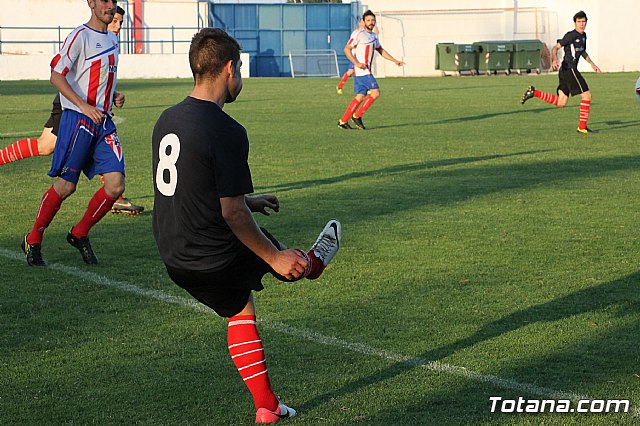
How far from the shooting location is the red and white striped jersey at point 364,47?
827 inches

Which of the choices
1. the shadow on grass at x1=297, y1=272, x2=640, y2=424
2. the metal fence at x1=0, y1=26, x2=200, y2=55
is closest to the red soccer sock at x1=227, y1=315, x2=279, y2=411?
the shadow on grass at x1=297, y1=272, x2=640, y2=424

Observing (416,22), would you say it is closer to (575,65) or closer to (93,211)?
(575,65)

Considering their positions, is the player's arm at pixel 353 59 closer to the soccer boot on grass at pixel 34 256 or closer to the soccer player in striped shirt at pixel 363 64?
the soccer player in striped shirt at pixel 363 64

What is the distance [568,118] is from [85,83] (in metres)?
15.7

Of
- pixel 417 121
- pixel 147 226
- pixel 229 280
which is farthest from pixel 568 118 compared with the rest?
pixel 229 280

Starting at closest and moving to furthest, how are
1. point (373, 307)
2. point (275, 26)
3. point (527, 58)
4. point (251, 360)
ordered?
1. point (251, 360)
2. point (373, 307)
3. point (527, 58)
4. point (275, 26)

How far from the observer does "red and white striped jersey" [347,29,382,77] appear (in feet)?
68.9

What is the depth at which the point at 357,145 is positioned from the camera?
674 inches

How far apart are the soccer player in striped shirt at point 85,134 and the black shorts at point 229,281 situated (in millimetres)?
3627

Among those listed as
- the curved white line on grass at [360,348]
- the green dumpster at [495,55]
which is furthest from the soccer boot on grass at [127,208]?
the green dumpster at [495,55]

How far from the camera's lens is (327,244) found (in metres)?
4.87

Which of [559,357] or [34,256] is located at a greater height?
[34,256]

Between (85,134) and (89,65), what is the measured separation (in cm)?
52

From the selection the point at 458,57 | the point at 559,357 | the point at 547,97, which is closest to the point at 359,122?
the point at 547,97
